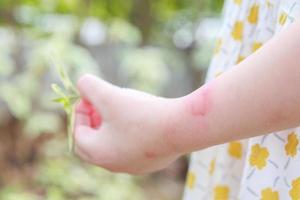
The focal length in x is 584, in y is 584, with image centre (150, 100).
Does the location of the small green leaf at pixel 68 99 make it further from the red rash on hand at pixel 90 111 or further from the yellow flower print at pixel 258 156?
the yellow flower print at pixel 258 156

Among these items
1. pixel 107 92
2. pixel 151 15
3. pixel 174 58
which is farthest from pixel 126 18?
pixel 107 92

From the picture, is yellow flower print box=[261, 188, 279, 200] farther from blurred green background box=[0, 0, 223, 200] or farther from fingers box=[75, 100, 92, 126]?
blurred green background box=[0, 0, 223, 200]

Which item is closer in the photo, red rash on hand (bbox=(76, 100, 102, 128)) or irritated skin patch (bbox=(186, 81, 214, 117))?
irritated skin patch (bbox=(186, 81, 214, 117))

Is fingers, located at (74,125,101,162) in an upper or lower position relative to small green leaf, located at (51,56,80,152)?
lower

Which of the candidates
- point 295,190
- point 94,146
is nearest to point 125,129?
point 94,146

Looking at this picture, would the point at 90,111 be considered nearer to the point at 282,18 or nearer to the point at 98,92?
the point at 98,92

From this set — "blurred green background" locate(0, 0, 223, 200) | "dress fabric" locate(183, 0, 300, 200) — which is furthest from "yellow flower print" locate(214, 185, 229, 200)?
"blurred green background" locate(0, 0, 223, 200)

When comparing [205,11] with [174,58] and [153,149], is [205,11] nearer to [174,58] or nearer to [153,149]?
[174,58]
